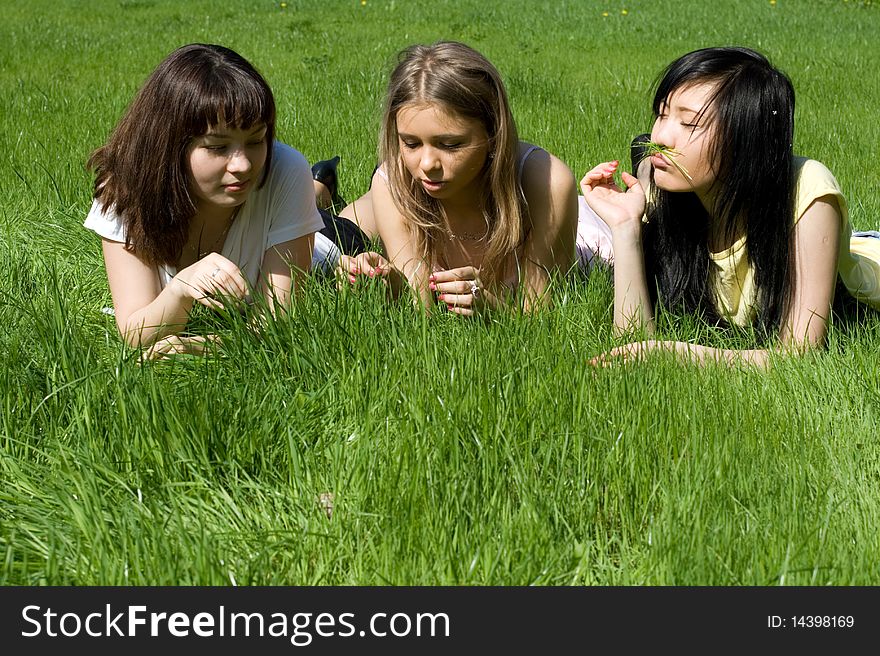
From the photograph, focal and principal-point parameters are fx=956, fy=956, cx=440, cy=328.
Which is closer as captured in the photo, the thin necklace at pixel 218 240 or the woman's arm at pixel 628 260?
the woman's arm at pixel 628 260

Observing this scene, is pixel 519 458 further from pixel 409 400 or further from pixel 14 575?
pixel 14 575

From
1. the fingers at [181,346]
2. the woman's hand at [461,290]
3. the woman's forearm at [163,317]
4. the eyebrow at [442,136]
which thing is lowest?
the fingers at [181,346]

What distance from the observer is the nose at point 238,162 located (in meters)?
3.03

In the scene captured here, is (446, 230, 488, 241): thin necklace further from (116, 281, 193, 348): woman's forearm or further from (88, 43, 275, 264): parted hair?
(116, 281, 193, 348): woman's forearm

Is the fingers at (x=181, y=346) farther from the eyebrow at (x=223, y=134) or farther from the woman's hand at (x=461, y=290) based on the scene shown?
the woman's hand at (x=461, y=290)

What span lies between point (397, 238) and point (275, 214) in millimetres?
461

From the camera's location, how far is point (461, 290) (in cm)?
321

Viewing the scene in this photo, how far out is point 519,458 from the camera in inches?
86.5

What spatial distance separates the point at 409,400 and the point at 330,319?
0.48 metres

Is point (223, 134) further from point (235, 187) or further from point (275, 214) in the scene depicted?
point (275, 214)

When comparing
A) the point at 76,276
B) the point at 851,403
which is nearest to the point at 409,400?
the point at 851,403

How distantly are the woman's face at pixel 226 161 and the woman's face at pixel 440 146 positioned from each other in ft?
1.59

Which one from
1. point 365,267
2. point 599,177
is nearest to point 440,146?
point 365,267

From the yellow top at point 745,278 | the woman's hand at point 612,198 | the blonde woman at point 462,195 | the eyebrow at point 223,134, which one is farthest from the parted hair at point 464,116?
→ the yellow top at point 745,278
